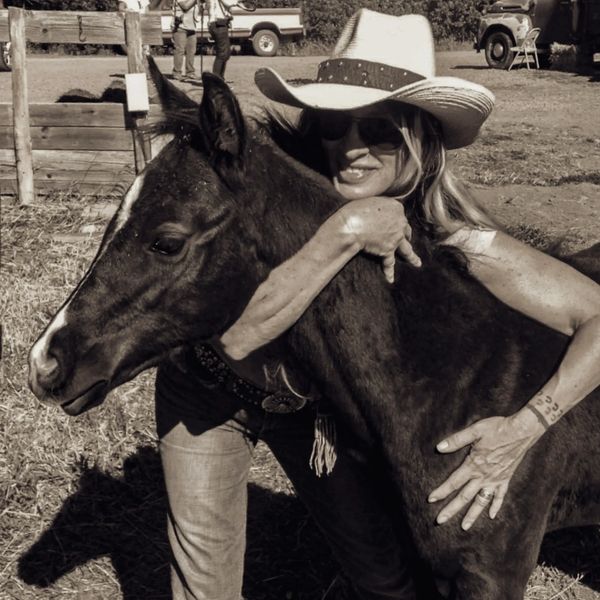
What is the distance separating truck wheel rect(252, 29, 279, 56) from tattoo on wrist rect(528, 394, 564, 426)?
→ 30819 millimetres

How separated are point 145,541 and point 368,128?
98.8 inches

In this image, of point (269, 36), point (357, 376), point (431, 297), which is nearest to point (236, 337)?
point (357, 376)

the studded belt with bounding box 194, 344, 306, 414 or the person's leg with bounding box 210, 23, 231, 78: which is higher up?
the studded belt with bounding box 194, 344, 306, 414

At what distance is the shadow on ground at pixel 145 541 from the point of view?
4316mm

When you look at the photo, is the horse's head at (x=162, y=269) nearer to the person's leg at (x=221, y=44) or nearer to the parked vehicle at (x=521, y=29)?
the person's leg at (x=221, y=44)

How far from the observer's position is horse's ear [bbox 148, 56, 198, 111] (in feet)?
9.09

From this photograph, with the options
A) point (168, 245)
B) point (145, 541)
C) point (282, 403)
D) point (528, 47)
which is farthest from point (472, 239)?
point (528, 47)

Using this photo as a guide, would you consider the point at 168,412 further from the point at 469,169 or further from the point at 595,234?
the point at 469,169

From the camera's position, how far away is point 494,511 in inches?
105

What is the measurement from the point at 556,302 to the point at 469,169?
7.53 m

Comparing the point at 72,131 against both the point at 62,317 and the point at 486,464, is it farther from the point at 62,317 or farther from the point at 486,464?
the point at 486,464

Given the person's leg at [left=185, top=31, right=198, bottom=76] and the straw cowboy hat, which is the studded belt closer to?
the straw cowboy hat

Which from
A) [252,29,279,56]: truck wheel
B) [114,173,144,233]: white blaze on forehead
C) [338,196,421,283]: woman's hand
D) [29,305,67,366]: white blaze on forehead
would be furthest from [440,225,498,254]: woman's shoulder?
[252,29,279,56]: truck wheel

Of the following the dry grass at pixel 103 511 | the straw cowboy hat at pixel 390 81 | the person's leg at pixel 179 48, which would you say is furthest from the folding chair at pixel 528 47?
the straw cowboy hat at pixel 390 81
